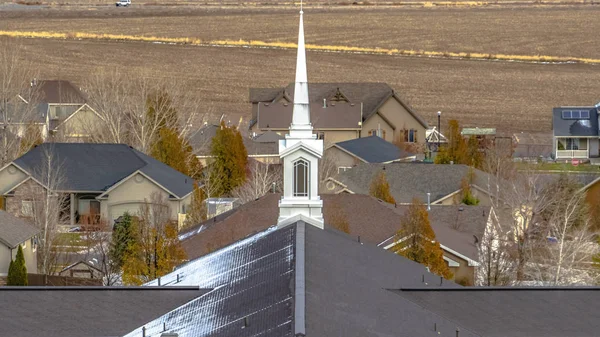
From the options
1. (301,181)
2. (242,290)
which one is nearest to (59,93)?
(301,181)

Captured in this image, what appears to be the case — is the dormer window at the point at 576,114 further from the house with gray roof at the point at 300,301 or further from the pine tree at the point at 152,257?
the house with gray roof at the point at 300,301

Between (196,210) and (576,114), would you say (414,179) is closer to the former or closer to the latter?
(196,210)

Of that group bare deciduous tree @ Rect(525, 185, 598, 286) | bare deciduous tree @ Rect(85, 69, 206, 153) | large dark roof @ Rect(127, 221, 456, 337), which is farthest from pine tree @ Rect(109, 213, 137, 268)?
bare deciduous tree @ Rect(85, 69, 206, 153)

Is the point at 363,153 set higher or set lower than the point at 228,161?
higher

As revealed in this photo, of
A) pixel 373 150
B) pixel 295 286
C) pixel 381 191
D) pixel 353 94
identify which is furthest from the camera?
pixel 353 94

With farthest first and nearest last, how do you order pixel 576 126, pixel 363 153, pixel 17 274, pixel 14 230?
1. pixel 576 126
2. pixel 363 153
3. pixel 14 230
4. pixel 17 274

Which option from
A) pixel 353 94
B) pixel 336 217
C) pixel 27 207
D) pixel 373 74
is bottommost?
pixel 336 217

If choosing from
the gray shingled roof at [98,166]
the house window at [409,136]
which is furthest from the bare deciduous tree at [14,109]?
the house window at [409,136]

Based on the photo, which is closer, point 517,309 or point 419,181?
point 517,309

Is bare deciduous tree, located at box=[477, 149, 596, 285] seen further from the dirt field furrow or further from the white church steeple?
the dirt field furrow
